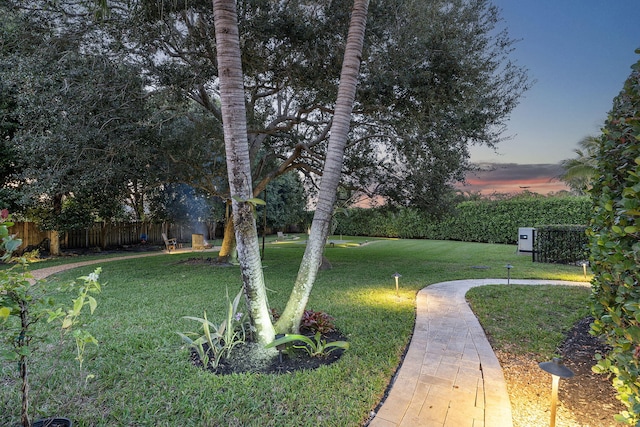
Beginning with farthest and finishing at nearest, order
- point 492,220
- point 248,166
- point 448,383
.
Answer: point 492,220, point 248,166, point 448,383

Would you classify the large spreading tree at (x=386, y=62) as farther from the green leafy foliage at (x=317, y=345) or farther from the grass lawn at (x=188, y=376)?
the green leafy foliage at (x=317, y=345)

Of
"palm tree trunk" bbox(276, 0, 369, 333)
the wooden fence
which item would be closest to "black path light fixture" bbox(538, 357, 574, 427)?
"palm tree trunk" bbox(276, 0, 369, 333)

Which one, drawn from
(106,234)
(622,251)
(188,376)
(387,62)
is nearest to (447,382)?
(622,251)

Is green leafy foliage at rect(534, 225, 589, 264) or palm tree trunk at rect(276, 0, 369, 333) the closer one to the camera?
palm tree trunk at rect(276, 0, 369, 333)

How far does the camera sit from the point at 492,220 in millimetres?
20125

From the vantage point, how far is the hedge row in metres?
17.1

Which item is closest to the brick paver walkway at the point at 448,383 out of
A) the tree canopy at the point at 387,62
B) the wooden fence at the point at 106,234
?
the tree canopy at the point at 387,62

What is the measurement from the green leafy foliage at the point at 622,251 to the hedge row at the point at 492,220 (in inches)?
430

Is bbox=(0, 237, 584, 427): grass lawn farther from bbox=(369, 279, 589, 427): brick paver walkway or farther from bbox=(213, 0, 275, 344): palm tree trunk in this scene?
bbox=(213, 0, 275, 344): palm tree trunk

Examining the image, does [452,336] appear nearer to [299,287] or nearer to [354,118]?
[299,287]

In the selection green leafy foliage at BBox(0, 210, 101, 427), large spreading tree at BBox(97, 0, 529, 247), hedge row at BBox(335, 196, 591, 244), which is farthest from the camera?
hedge row at BBox(335, 196, 591, 244)

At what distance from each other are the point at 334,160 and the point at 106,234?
18147 millimetres

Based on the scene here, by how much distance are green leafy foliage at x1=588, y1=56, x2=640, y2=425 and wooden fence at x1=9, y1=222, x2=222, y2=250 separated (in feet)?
59.4

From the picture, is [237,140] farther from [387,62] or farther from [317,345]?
[387,62]
